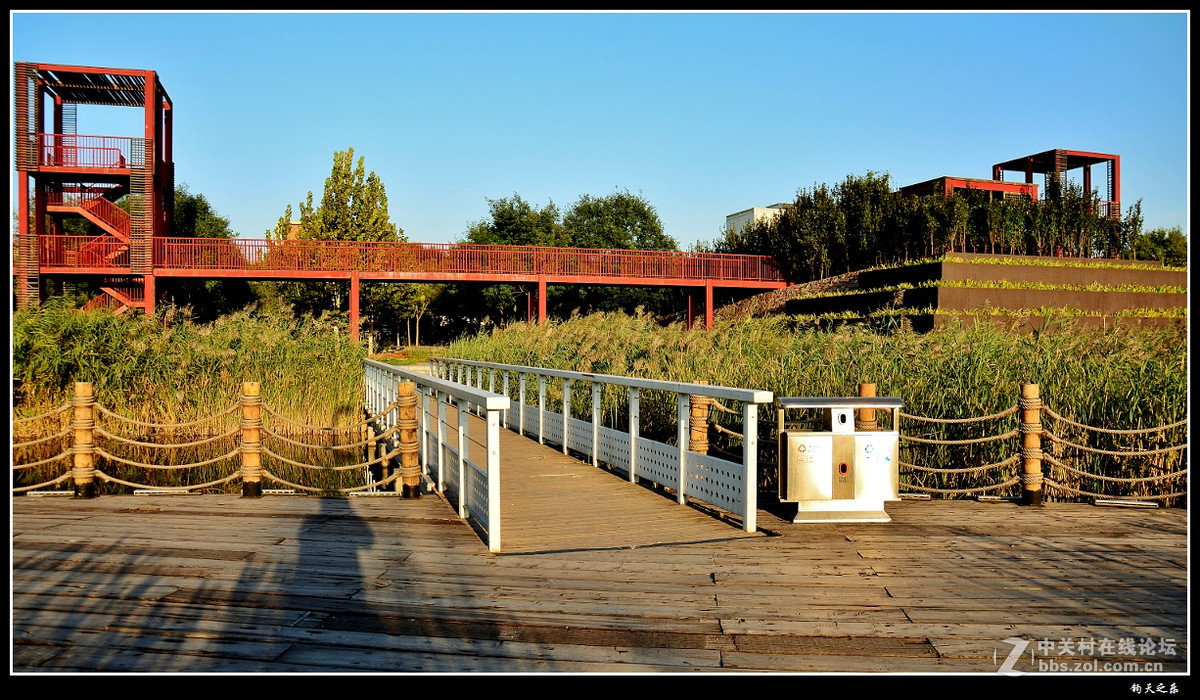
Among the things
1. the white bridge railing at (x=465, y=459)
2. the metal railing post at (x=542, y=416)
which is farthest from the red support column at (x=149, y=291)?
the white bridge railing at (x=465, y=459)

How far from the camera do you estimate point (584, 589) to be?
505 centimetres

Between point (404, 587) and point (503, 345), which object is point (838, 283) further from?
point (404, 587)

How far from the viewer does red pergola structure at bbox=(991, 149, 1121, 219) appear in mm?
39125

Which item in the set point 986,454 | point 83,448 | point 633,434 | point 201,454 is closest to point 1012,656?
point 986,454

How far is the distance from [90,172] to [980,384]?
3059 cm

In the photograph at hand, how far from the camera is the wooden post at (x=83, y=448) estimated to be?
836cm

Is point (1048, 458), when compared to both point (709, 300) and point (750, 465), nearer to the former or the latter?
point (750, 465)

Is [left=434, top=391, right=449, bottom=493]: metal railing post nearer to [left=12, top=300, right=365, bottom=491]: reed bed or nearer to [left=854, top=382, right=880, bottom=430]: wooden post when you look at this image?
[left=12, top=300, right=365, bottom=491]: reed bed

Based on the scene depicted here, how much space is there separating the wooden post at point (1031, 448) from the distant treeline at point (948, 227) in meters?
18.9

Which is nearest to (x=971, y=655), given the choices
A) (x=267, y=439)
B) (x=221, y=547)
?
(x=221, y=547)

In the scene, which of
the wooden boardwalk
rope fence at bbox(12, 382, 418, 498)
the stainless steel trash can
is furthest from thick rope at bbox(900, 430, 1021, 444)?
rope fence at bbox(12, 382, 418, 498)

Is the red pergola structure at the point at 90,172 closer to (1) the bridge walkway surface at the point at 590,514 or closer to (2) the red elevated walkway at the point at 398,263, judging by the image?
(2) the red elevated walkway at the point at 398,263

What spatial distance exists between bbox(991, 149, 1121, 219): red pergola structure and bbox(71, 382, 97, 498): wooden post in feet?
128

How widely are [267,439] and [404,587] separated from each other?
922cm
